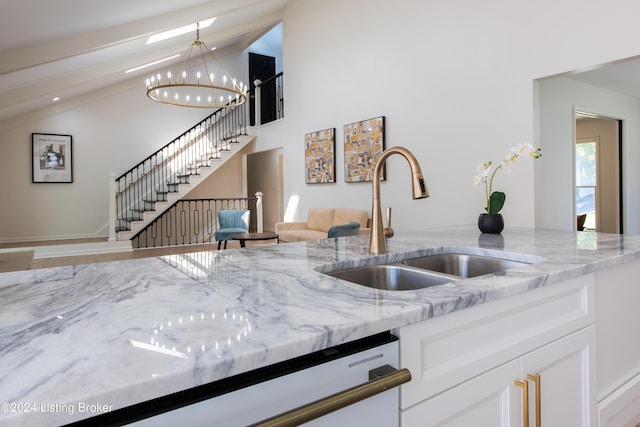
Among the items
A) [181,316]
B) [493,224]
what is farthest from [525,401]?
[493,224]

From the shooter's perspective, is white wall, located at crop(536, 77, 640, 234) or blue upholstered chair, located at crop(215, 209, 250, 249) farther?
blue upholstered chair, located at crop(215, 209, 250, 249)

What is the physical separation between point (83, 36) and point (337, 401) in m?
5.32

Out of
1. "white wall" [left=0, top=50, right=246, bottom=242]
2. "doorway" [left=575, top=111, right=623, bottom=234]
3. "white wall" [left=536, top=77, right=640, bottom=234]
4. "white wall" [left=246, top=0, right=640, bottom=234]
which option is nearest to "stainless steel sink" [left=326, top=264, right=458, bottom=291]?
"white wall" [left=246, top=0, right=640, bottom=234]

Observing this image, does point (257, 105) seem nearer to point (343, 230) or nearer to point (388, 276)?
point (343, 230)

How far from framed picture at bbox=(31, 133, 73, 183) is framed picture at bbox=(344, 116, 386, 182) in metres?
5.91

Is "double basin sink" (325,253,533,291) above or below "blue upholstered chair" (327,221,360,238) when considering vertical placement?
below

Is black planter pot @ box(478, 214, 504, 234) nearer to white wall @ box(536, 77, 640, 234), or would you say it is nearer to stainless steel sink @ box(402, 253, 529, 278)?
stainless steel sink @ box(402, 253, 529, 278)

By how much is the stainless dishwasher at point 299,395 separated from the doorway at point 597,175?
6.87 m

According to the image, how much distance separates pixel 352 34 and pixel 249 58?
203 inches

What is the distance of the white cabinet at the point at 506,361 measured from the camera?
86cm

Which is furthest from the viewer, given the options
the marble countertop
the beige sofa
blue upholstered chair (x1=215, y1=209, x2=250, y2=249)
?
blue upholstered chair (x1=215, y1=209, x2=250, y2=249)

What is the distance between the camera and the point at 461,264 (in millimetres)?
1768

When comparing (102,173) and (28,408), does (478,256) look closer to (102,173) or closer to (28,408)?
(28,408)

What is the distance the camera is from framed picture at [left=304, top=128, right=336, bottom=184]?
6348 millimetres
